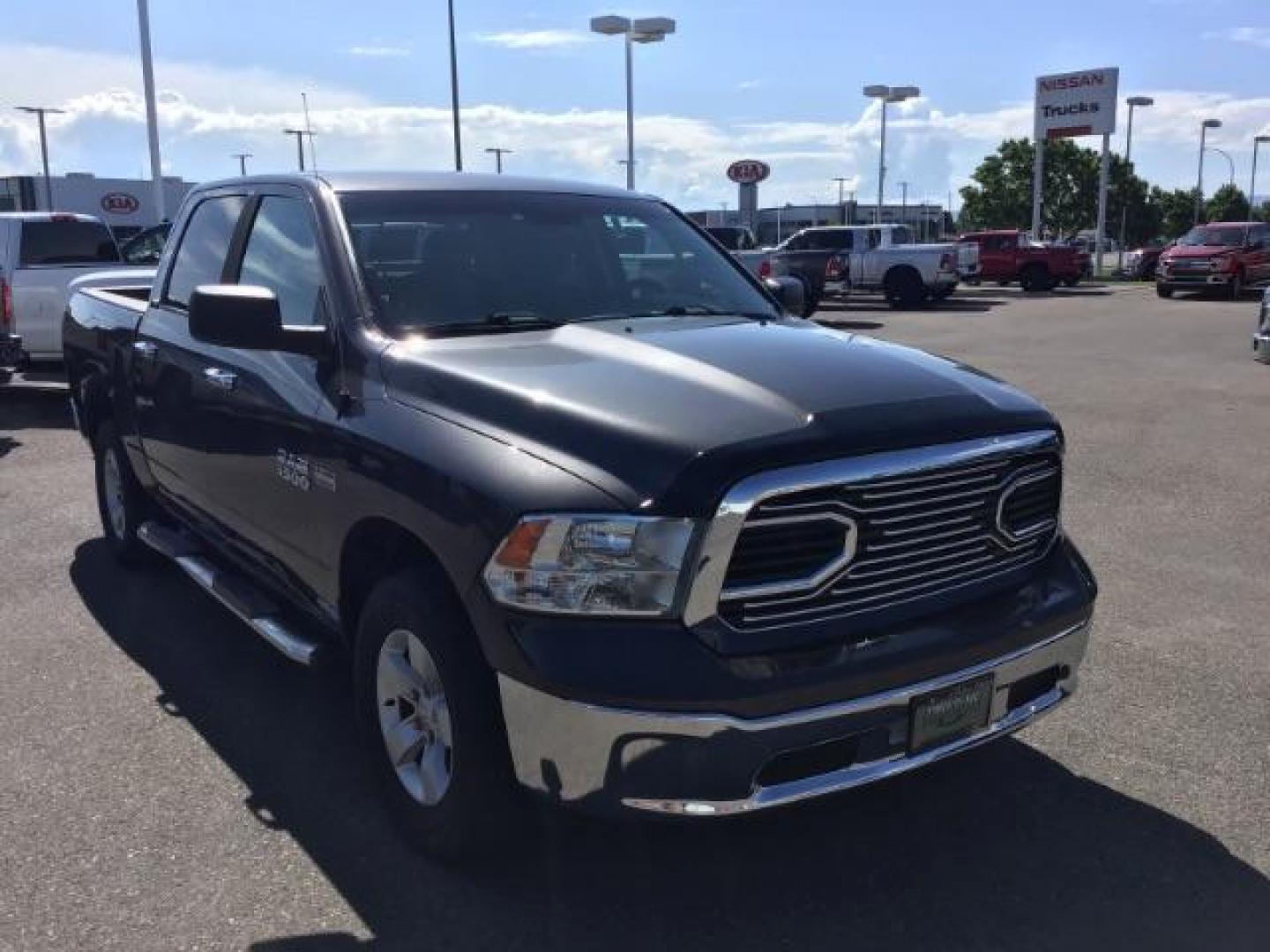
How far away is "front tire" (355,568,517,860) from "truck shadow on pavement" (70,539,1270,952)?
0.56 ft

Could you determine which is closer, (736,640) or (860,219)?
(736,640)

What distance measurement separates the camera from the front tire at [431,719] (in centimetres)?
294

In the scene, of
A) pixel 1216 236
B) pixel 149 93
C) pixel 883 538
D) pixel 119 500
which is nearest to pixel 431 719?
pixel 883 538

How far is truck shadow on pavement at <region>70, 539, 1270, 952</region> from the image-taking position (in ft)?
9.78

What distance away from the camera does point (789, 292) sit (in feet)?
17.1

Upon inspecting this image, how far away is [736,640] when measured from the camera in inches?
107

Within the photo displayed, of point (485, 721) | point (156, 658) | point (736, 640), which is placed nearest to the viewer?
point (736, 640)

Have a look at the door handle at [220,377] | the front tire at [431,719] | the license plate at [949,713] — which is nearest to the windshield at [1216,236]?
the door handle at [220,377]

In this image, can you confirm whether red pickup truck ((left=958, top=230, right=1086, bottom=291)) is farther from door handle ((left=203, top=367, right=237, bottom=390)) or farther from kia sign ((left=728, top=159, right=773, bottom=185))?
door handle ((left=203, top=367, right=237, bottom=390))

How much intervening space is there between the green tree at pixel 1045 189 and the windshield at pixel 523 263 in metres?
69.3

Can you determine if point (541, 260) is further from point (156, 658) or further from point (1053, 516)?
point (156, 658)

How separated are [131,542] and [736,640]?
4305 mm

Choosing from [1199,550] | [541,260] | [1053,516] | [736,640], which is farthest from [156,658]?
[1199,550]

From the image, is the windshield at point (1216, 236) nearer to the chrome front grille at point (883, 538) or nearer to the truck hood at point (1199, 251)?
the truck hood at point (1199, 251)
